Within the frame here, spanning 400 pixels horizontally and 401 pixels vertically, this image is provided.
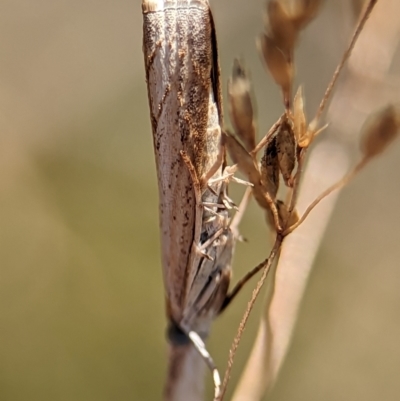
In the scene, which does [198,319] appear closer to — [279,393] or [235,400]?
[235,400]

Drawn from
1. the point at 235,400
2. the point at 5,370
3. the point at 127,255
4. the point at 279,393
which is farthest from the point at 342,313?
the point at 5,370

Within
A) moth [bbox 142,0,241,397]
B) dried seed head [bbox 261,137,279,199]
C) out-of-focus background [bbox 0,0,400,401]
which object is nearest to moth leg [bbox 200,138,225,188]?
moth [bbox 142,0,241,397]

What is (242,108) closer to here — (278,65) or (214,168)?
(278,65)

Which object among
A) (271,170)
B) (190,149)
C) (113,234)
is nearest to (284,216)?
(271,170)

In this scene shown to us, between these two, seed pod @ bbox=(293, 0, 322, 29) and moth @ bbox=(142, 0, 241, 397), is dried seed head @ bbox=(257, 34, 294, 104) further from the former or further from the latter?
moth @ bbox=(142, 0, 241, 397)

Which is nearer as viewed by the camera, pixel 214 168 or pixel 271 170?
pixel 271 170

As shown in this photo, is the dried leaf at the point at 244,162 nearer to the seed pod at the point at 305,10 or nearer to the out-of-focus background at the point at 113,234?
the seed pod at the point at 305,10

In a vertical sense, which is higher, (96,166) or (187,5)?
(187,5)
